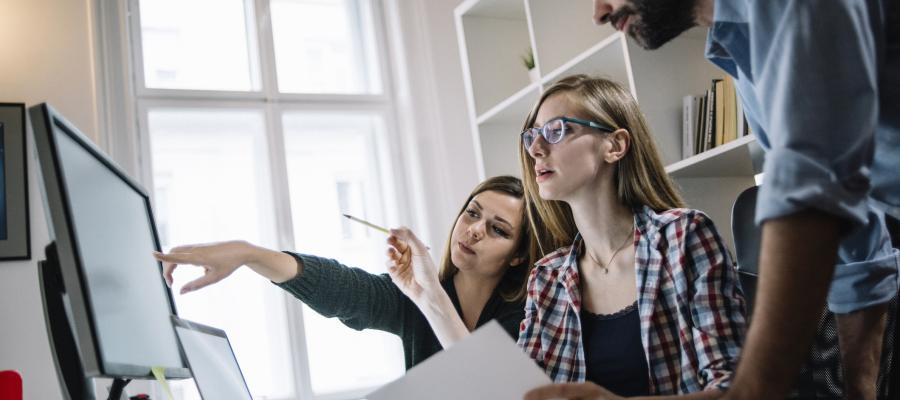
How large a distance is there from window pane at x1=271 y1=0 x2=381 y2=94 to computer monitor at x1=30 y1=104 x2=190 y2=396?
237 centimetres

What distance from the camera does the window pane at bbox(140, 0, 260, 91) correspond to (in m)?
3.25

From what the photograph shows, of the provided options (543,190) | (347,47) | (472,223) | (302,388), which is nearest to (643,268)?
(543,190)

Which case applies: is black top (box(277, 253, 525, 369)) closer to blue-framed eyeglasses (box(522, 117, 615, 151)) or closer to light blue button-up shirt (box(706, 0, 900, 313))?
blue-framed eyeglasses (box(522, 117, 615, 151))

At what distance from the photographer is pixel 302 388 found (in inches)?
121

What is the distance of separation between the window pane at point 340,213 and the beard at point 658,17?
2.54m

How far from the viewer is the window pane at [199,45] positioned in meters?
3.25

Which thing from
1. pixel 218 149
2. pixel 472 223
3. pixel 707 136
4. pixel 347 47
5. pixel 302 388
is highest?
pixel 347 47

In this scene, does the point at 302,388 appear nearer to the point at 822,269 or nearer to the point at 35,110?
the point at 35,110

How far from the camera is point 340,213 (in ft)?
11.2

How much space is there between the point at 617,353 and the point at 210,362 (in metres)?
0.63

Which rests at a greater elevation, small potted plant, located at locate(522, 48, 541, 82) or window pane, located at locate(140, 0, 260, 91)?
window pane, located at locate(140, 0, 260, 91)

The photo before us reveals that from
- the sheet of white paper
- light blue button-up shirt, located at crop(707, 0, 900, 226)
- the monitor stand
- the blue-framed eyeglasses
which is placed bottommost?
the sheet of white paper

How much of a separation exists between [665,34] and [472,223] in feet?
3.86

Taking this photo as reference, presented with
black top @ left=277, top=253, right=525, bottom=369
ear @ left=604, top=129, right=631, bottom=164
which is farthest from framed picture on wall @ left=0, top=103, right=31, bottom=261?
ear @ left=604, top=129, right=631, bottom=164
